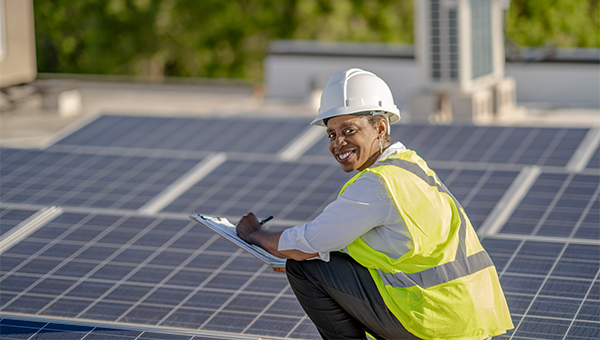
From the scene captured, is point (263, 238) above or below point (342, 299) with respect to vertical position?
above

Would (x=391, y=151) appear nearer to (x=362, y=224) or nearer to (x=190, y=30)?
(x=362, y=224)

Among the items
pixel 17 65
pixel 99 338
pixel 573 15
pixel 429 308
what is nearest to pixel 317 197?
pixel 99 338

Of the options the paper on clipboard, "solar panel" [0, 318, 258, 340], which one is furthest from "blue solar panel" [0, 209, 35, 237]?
the paper on clipboard

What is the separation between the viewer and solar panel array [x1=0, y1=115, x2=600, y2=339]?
165 inches

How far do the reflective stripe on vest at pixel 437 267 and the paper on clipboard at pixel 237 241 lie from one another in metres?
0.53

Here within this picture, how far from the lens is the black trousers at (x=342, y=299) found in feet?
10.8

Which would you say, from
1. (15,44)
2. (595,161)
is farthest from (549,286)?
(15,44)

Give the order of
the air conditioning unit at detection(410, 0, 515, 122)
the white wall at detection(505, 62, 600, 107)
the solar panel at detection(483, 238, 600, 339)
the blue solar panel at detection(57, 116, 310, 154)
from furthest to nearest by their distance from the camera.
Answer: the white wall at detection(505, 62, 600, 107)
the air conditioning unit at detection(410, 0, 515, 122)
the blue solar panel at detection(57, 116, 310, 154)
the solar panel at detection(483, 238, 600, 339)

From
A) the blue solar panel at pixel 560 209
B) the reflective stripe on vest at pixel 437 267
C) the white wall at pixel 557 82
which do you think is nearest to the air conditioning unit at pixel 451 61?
the white wall at pixel 557 82

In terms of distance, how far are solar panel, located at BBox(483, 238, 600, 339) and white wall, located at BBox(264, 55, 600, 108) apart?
34.2 feet

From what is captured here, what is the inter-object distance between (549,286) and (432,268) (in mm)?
1522

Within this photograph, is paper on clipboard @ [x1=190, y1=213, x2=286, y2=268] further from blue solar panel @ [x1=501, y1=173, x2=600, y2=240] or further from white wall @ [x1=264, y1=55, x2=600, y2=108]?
white wall @ [x1=264, y1=55, x2=600, y2=108]

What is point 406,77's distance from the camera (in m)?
18.4

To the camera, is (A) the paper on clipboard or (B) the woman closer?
(B) the woman
